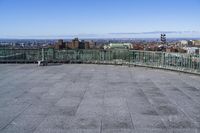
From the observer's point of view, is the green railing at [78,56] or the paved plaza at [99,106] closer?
the paved plaza at [99,106]

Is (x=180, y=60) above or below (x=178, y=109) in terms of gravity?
above

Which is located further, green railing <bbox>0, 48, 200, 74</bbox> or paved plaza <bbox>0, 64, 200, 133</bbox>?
green railing <bbox>0, 48, 200, 74</bbox>

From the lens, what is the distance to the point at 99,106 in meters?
5.76

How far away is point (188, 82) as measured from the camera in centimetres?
886

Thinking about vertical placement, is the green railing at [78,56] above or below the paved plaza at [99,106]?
above

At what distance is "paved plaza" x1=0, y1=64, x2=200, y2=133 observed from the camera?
14.6 ft

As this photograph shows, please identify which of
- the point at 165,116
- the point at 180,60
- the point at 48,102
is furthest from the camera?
the point at 180,60

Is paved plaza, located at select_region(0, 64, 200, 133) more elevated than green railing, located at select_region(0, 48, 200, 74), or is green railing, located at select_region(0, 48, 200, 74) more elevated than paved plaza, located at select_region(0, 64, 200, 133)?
green railing, located at select_region(0, 48, 200, 74)

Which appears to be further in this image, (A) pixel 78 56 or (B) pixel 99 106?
(A) pixel 78 56

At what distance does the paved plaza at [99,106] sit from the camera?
4.45m

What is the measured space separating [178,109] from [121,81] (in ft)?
12.1

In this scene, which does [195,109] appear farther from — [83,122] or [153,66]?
[153,66]

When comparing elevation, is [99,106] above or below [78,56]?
below

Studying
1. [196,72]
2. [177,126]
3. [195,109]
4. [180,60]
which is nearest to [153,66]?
[180,60]
